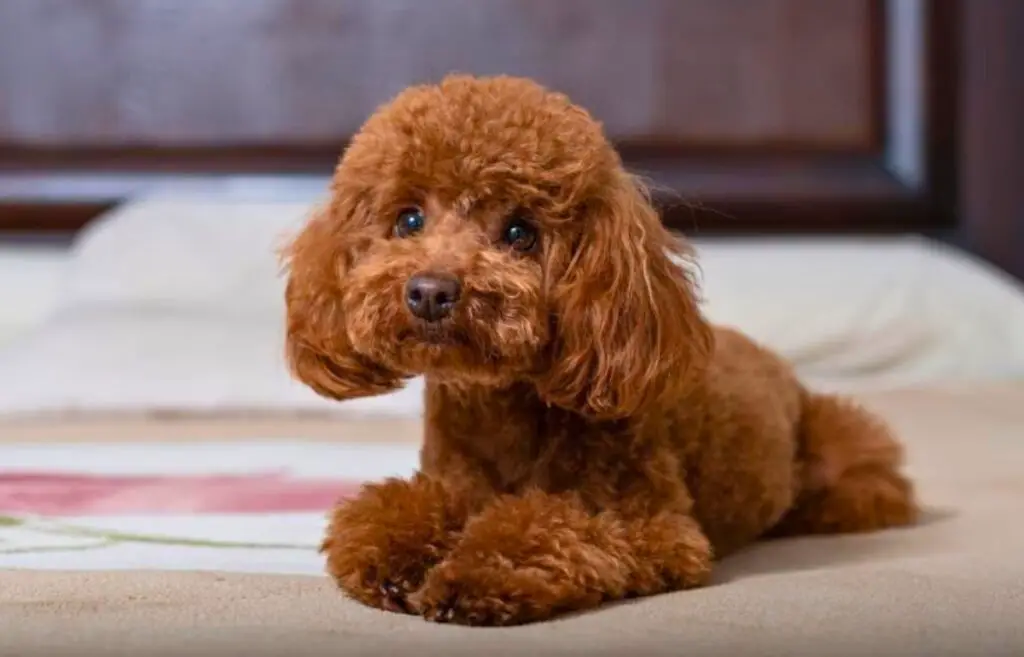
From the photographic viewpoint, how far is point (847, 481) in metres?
1.47

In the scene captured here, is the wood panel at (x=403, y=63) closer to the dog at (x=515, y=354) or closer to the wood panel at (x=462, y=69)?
the wood panel at (x=462, y=69)

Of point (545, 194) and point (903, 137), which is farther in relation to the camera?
point (903, 137)

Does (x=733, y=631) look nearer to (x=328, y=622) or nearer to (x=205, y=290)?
(x=328, y=622)

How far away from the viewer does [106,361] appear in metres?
2.24

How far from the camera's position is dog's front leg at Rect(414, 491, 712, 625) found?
99 cm

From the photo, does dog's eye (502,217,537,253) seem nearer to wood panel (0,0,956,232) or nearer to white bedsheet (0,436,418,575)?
white bedsheet (0,436,418,575)

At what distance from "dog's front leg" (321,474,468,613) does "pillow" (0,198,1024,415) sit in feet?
3.27

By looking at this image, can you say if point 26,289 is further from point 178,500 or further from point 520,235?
point 520,235

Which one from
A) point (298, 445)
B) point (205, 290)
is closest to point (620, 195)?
point (298, 445)

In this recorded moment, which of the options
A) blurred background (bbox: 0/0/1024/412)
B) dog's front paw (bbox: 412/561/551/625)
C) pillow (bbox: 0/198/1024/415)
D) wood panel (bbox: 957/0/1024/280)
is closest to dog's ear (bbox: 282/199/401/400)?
dog's front paw (bbox: 412/561/551/625)

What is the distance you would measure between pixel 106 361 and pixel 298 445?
0.52 m

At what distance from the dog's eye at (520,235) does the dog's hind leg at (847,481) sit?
1.62 feet

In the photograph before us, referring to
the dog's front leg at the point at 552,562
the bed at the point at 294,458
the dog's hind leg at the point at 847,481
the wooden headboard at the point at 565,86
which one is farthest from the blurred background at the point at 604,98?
the dog's front leg at the point at 552,562

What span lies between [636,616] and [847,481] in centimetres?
55
